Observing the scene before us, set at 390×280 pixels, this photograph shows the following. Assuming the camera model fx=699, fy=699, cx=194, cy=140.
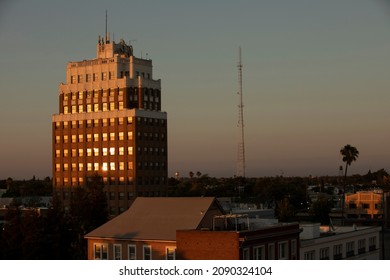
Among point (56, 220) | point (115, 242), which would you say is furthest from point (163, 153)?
point (115, 242)

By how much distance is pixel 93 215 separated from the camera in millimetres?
75375

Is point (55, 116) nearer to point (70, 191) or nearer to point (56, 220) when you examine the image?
point (70, 191)

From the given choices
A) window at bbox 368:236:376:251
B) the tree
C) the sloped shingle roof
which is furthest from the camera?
the tree

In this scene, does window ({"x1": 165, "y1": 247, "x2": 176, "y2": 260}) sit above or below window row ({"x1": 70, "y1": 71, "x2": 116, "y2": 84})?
below

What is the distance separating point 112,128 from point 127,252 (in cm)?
7862

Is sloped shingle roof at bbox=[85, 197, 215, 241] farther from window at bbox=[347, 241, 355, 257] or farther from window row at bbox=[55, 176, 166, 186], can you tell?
window row at bbox=[55, 176, 166, 186]

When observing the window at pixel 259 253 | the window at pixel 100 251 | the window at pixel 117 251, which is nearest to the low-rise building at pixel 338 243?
the window at pixel 259 253

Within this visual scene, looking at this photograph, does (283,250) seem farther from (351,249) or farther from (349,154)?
(349,154)

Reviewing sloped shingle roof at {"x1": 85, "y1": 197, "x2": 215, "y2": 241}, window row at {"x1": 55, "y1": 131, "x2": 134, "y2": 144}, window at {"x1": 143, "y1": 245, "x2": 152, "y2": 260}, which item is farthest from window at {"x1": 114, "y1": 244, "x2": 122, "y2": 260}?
window row at {"x1": 55, "y1": 131, "x2": 134, "y2": 144}

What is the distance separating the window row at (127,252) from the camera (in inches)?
1854

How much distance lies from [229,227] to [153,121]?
3295 inches

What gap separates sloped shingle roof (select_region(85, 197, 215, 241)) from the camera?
162ft

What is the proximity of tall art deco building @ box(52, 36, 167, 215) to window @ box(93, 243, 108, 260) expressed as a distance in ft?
220

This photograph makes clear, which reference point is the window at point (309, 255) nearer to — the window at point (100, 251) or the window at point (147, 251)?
the window at point (147, 251)
